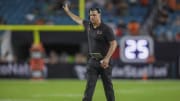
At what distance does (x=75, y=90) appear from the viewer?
1706cm

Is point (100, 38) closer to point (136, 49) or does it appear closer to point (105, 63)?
point (105, 63)

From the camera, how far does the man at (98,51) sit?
37.1ft

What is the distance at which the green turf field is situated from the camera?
49.2ft

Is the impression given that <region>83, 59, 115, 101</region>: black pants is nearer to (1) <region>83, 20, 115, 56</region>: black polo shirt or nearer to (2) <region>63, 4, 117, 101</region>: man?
(2) <region>63, 4, 117, 101</region>: man

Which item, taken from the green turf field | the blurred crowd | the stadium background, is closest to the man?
the green turf field

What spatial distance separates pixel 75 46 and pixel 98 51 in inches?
532

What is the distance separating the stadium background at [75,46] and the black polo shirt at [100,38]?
4407 millimetres

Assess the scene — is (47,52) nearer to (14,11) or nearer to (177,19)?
(14,11)

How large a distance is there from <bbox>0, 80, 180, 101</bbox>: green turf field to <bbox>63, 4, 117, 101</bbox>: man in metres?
3.07

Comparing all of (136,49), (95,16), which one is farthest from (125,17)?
(95,16)

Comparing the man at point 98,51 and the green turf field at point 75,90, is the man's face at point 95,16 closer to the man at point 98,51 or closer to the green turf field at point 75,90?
the man at point 98,51

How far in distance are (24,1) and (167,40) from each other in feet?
17.3

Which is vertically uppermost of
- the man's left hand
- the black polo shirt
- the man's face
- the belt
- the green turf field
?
the man's face

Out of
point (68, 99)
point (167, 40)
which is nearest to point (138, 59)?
point (167, 40)
